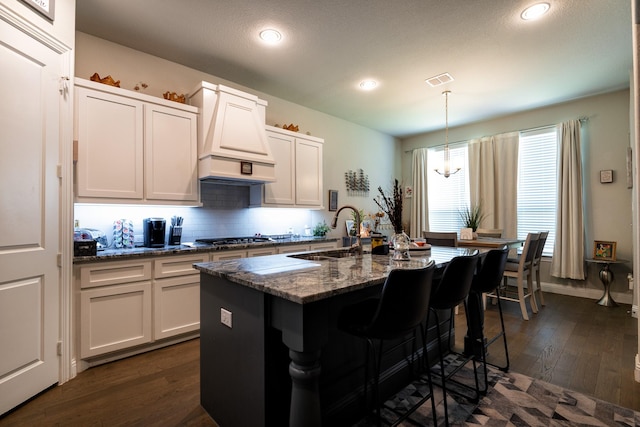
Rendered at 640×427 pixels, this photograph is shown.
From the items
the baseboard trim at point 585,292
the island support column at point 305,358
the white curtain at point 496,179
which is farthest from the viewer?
the white curtain at point 496,179

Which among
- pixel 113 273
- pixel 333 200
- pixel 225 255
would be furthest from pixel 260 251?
pixel 333 200

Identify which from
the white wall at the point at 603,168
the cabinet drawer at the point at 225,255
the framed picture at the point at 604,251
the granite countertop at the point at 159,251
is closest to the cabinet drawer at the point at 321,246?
the granite countertop at the point at 159,251

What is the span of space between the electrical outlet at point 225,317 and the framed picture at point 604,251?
478cm

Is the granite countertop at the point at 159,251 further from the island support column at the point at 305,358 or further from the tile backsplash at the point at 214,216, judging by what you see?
the island support column at the point at 305,358

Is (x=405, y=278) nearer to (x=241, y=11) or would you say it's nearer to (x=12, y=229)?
(x=12, y=229)

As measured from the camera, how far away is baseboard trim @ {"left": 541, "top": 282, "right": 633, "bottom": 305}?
4070 millimetres

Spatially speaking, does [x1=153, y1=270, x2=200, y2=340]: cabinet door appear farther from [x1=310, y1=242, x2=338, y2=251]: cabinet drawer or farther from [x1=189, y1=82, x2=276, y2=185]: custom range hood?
[x1=310, y1=242, x2=338, y2=251]: cabinet drawer

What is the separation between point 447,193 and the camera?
594 centimetres

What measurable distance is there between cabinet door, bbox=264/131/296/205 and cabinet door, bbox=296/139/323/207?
10 cm

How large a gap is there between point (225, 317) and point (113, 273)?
1.42m

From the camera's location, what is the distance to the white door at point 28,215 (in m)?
1.85

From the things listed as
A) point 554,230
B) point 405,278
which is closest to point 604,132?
point 554,230

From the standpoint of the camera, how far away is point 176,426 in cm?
170

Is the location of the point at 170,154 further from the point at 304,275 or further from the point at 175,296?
the point at 304,275
